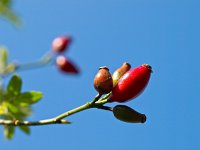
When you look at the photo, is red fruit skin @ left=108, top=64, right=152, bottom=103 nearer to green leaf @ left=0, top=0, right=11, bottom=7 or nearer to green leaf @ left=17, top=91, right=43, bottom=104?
green leaf @ left=17, top=91, right=43, bottom=104

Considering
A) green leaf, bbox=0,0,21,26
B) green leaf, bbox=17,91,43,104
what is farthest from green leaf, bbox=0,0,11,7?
green leaf, bbox=17,91,43,104

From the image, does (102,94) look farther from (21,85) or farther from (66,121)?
(21,85)

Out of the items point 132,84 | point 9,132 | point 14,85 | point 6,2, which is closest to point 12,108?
point 14,85

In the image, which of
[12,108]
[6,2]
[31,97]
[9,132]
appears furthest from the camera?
[6,2]

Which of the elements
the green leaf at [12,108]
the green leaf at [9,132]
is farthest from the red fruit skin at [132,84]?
the green leaf at [9,132]

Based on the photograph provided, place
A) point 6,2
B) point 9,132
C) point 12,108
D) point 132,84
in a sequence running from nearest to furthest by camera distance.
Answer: point 132,84
point 12,108
point 9,132
point 6,2

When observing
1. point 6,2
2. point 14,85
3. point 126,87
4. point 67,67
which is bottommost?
point 126,87

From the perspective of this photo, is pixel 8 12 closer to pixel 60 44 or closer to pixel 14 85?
pixel 60 44
